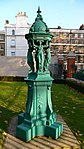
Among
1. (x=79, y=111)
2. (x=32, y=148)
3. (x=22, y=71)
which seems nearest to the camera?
(x=32, y=148)

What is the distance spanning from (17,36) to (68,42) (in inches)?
646

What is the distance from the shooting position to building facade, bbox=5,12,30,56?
5253 cm

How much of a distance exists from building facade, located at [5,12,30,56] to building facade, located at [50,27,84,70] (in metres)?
11.2

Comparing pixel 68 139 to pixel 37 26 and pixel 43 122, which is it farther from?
pixel 37 26

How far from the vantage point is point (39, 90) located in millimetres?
5328

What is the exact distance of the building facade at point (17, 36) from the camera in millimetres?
52531

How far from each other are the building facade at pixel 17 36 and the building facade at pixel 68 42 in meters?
11.2

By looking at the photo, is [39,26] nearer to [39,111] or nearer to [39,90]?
[39,90]

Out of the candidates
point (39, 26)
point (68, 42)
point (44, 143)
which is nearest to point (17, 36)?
point (68, 42)

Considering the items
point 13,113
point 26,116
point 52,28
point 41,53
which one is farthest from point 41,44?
point 52,28

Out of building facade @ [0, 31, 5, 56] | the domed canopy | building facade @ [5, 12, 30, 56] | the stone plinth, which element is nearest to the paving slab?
the stone plinth

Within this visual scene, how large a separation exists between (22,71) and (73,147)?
2669 cm

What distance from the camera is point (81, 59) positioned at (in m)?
62.3

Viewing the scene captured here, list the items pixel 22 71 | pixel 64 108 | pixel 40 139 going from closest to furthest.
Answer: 1. pixel 40 139
2. pixel 64 108
3. pixel 22 71
